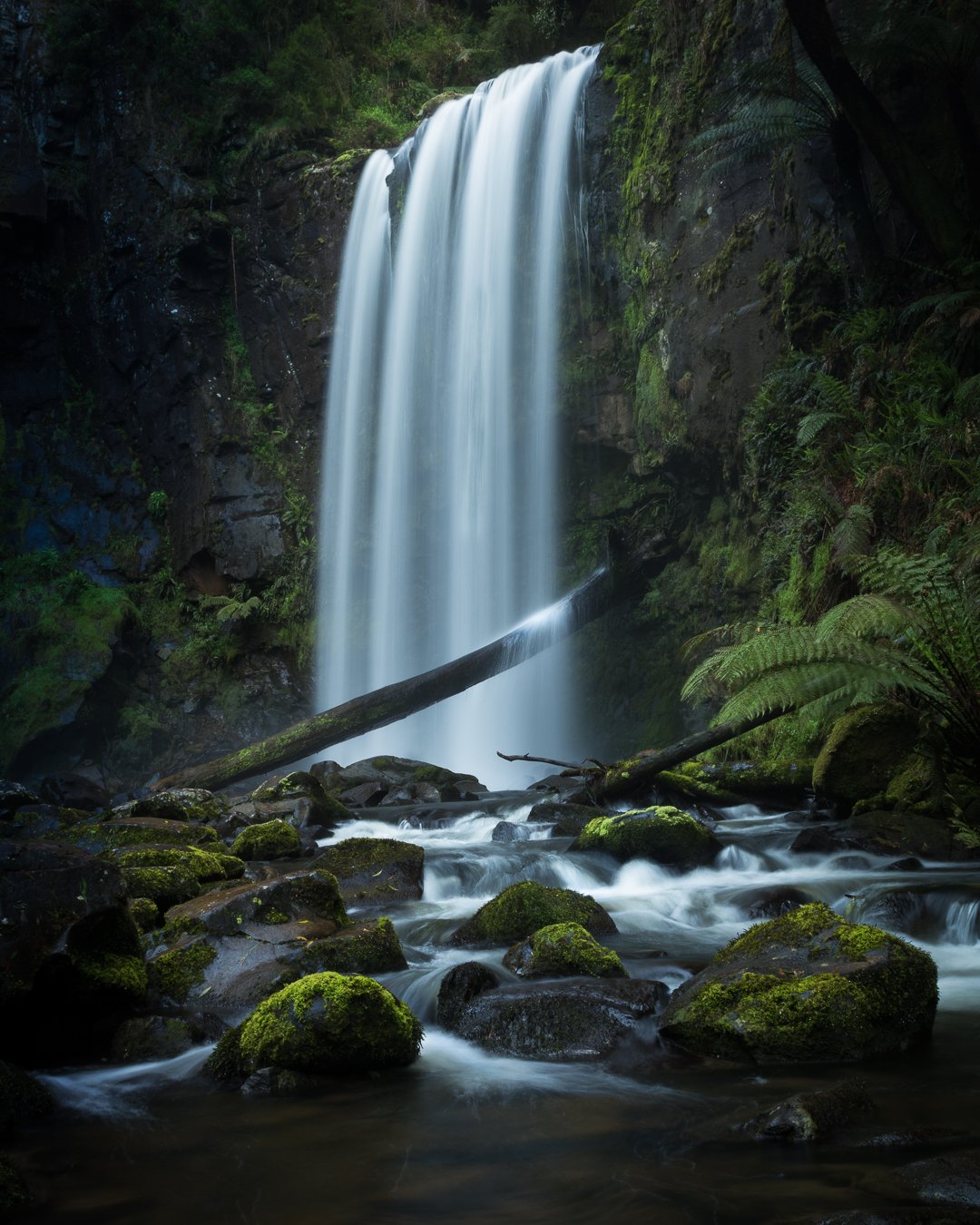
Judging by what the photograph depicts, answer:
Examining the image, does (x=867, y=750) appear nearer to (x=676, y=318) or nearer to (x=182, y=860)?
(x=182, y=860)

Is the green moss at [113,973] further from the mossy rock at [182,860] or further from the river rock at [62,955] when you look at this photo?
the mossy rock at [182,860]

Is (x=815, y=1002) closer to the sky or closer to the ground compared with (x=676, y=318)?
closer to the ground

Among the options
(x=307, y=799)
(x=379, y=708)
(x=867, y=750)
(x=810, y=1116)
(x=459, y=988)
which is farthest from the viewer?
(x=379, y=708)

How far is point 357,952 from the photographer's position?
460cm

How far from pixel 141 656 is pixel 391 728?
19.4ft

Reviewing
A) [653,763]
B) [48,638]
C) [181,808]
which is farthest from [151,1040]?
[48,638]

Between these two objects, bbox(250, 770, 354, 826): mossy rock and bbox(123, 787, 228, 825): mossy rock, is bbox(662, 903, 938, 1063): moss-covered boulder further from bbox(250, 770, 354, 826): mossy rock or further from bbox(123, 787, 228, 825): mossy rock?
bbox(250, 770, 354, 826): mossy rock

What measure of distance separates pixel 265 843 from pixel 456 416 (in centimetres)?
1122

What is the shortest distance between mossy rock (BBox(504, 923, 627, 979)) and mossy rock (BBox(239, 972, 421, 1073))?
0.89 metres

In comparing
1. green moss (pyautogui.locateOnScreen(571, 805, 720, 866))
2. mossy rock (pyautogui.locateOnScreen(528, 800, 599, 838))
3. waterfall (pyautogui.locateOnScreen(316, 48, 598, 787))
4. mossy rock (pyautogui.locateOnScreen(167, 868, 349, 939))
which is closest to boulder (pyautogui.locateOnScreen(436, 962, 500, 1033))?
mossy rock (pyautogui.locateOnScreen(167, 868, 349, 939))

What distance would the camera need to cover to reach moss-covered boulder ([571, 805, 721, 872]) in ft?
21.8

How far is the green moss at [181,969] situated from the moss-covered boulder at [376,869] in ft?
6.06

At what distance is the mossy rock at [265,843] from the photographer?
281 inches

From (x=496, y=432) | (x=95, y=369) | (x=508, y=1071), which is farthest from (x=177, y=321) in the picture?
(x=508, y=1071)
